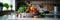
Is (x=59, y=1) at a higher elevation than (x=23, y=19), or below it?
higher

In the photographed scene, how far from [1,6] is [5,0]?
115mm

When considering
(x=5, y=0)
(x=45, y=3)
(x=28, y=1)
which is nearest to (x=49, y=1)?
(x=45, y=3)

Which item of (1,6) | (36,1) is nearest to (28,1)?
(36,1)

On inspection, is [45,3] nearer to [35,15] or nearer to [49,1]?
[49,1]

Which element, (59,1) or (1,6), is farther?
(59,1)

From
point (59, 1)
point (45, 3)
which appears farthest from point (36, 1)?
point (59, 1)

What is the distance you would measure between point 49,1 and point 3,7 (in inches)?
15.0

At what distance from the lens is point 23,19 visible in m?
0.40

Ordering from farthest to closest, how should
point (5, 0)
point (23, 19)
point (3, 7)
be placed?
point (5, 0) < point (3, 7) < point (23, 19)

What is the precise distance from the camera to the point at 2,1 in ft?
2.03

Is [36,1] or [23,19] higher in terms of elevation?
[36,1]

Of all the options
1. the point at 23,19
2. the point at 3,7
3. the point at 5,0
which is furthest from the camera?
the point at 5,0

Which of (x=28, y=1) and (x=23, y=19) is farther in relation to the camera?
(x=28, y=1)

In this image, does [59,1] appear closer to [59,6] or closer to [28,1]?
[59,6]
